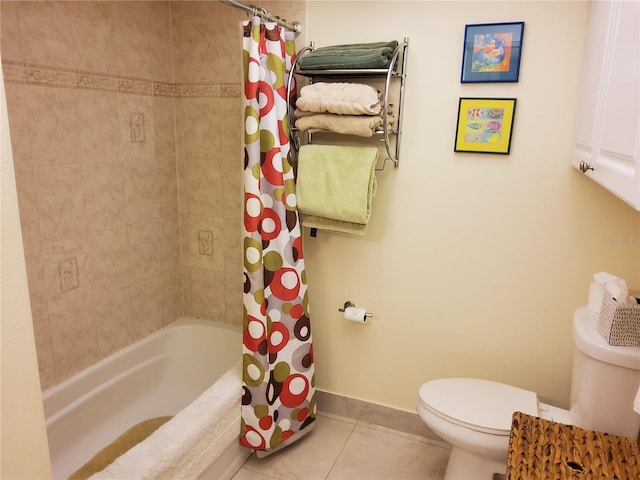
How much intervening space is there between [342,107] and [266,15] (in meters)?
0.47

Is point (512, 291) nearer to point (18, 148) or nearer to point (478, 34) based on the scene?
point (478, 34)

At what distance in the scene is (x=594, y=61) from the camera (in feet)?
4.58

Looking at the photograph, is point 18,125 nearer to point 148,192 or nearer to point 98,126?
point 98,126

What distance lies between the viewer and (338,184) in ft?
6.12

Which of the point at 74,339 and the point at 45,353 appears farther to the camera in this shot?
the point at 74,339

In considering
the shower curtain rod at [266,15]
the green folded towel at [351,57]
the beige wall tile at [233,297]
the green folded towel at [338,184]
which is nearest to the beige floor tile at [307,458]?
the beige wall tile at [233,297]

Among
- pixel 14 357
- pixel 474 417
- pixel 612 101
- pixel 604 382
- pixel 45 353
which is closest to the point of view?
pixel 14 357

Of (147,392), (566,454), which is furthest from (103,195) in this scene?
(566,454)

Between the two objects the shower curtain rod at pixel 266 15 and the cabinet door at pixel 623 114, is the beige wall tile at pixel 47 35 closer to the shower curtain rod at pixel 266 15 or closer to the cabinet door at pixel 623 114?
the shower curtain rod at pixel 266 15

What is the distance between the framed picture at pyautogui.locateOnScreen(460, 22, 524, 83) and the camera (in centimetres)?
167

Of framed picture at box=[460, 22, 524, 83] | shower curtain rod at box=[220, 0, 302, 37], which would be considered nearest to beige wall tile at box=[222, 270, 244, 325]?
shower curtain rod at box=[220, 0, 302, 37]

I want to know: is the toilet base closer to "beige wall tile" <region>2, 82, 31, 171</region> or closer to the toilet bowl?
the toilet bowl

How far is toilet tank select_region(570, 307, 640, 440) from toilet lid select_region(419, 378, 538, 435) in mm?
202

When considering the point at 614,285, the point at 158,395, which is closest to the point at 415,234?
the point at 614,285
